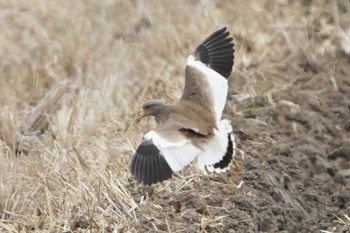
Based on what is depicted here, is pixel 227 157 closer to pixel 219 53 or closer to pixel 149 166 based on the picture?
pixel 149 166

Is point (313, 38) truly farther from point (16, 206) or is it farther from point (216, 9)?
point (16, 206)

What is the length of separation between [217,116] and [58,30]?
3.44 m

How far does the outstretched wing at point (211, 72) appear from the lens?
584cm

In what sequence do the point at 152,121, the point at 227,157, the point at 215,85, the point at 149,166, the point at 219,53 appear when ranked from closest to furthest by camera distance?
the point at 149,166 < the point at 227,157 < the point at 215,85 < the point at 219,53 < the point at 152,121

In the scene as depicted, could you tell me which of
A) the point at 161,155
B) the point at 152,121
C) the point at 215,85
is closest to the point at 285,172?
the point at 215,85

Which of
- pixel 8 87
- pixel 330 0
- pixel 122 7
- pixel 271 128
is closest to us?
pixel 271 128

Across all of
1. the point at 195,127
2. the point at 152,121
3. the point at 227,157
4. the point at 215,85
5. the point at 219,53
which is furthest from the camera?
the point at 152,121

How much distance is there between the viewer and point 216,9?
864cm

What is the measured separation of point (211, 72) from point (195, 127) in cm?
57

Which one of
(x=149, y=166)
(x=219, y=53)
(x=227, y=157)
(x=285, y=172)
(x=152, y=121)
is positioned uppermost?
(x=219, y=53)

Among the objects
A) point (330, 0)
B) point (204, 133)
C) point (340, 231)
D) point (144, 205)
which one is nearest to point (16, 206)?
point (144, 205)

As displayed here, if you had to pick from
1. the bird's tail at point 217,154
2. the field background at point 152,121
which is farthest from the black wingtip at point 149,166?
the bird's tail at point 217,154

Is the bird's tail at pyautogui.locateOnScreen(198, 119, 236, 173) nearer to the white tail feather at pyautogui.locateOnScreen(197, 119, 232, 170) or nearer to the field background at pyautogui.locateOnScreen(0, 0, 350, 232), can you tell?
the white tail feather at pyautogui.locateOnScreen(197, 119, 232, 170)

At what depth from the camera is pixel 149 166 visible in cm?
506
